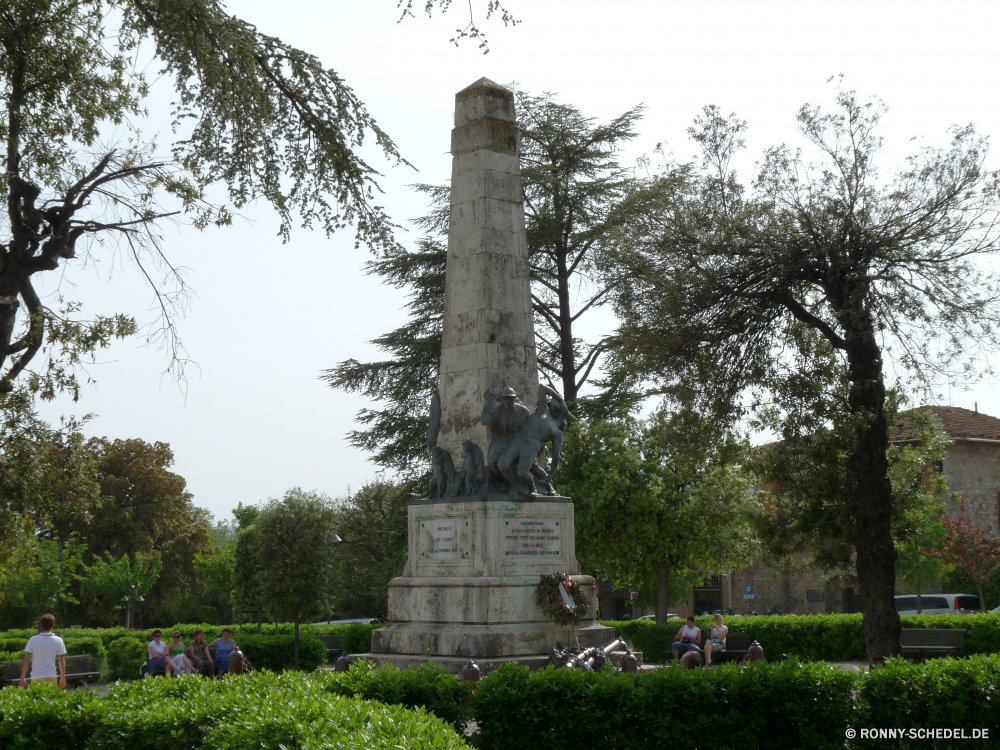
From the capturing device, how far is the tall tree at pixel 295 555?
24672mm

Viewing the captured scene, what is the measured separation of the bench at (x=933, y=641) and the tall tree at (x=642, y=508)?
19.3 ft

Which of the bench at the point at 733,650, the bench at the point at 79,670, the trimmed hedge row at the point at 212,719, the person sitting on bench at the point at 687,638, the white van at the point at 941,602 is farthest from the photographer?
the white van at the point at 941,602

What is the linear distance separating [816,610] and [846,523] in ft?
85.2

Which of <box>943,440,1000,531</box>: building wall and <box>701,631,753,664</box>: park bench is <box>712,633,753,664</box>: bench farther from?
<box>943,440,1000,531</box>: building wall

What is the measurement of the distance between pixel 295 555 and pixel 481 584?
1375 centimetres

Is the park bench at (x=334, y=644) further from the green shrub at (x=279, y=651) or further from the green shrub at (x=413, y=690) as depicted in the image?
the green shrub at (x=413, y=690)

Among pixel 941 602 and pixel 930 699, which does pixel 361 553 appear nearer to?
pixel 941 602

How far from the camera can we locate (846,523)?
54.3ft

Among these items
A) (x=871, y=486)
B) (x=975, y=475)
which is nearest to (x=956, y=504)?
(x=975, y=475)

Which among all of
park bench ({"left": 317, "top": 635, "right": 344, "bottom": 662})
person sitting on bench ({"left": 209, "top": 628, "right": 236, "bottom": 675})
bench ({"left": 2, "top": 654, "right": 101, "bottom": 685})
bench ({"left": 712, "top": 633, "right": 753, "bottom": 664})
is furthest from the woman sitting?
park bench ({"left": 317, "top": 635, "right": 344, "bottom": 662})

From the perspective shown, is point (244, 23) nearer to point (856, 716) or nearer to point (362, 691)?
point (362, 691)

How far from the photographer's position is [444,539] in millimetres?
12898

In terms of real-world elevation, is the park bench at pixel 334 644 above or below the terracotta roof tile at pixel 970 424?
below

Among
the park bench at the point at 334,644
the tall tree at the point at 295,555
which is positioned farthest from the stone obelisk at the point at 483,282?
the park bench at the point at 334,644
